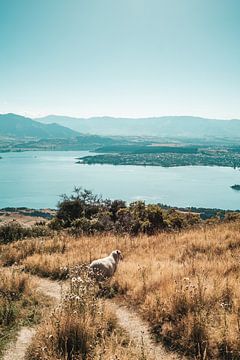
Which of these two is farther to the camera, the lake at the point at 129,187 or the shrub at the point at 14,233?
the lake at the point at 129,187

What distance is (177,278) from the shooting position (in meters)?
7.06

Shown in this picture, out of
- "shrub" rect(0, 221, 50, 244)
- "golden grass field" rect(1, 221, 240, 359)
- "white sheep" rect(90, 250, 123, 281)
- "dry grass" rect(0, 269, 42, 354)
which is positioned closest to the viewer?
"golden grass field" rect(1, 221, 240, 359)

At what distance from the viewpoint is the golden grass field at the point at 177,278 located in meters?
4.94

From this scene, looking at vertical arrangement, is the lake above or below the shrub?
below

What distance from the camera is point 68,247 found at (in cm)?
1167

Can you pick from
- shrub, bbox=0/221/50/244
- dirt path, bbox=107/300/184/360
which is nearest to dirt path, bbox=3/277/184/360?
dirt path, bbox=107/300/184/360

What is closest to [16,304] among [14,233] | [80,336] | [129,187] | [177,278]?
[80,336]

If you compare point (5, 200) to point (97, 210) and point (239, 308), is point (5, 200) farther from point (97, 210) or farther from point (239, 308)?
point (239, 308)

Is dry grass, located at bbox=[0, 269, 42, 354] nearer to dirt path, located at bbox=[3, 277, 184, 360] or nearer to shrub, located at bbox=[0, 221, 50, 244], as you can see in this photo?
dirt path, located at bbox=[3, 277, 184, 360]

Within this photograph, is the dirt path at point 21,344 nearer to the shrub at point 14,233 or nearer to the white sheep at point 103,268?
the white sheep at point 103,268

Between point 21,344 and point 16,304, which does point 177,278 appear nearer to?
point 16,304

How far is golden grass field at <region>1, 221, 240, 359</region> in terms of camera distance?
4941 millimetres

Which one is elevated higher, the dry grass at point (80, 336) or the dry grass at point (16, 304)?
the dry grass at point (80, 336)

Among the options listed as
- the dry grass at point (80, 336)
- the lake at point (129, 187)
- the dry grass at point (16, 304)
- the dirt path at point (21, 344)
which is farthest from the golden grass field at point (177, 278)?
the lake at point (129, 187)
